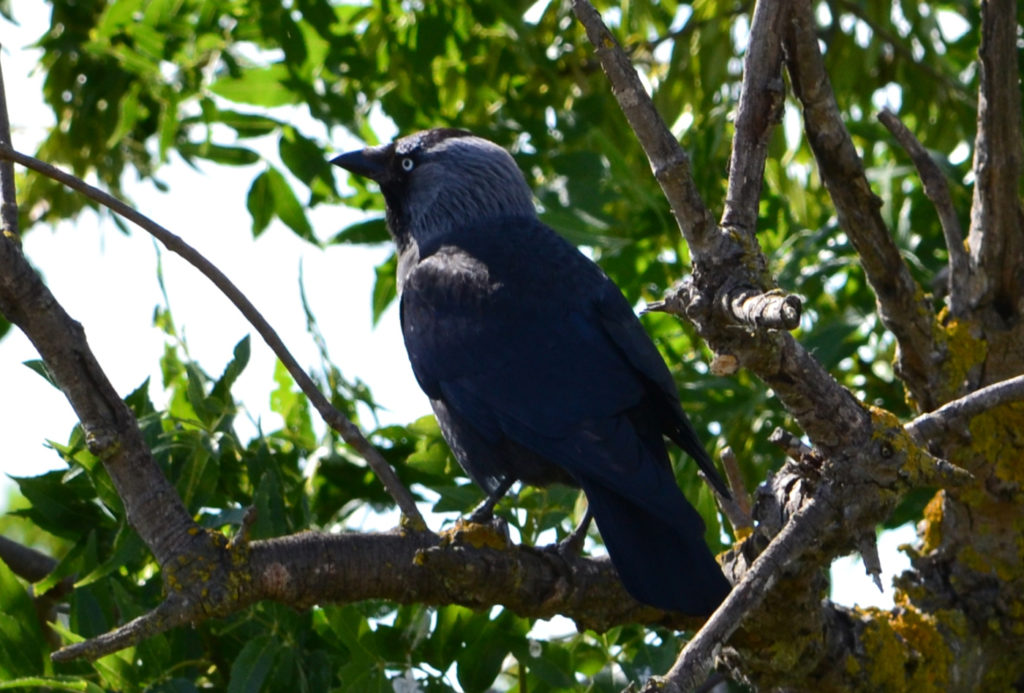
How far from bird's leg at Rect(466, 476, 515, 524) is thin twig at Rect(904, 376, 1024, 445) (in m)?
1.04

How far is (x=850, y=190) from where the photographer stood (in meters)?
3.10

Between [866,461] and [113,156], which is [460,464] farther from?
[113,156]

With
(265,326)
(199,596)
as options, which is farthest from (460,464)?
(199,596)

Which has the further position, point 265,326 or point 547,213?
point 547,213

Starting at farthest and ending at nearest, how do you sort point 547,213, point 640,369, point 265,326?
point 547,213 → point 640,369 → point 265,326

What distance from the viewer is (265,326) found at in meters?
2.53

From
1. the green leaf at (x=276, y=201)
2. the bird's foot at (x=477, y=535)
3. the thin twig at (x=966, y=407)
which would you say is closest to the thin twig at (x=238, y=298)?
the bird's foot at (x=477, y=535)

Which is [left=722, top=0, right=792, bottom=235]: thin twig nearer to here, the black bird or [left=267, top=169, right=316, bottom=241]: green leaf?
the black bird

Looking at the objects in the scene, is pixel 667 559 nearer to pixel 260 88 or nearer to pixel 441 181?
pixel 260 88

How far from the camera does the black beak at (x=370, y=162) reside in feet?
14.9

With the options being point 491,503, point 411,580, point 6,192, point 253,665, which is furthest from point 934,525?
point 6,192

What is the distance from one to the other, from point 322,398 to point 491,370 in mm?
1138

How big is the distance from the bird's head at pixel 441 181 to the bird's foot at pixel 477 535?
1.90 meters

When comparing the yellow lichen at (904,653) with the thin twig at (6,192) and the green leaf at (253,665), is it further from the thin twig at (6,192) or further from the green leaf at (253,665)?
the thin twig at (6,192)
